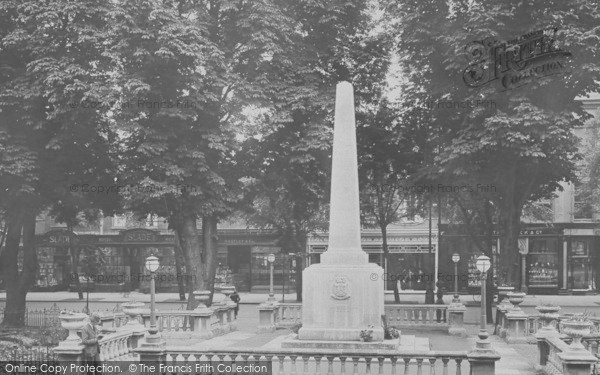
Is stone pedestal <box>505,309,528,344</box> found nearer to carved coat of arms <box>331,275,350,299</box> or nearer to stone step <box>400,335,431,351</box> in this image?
stone step <box>400,335,431,351</box>

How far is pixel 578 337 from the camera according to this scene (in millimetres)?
14172

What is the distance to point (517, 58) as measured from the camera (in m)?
27.0

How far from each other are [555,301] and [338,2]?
23938mm

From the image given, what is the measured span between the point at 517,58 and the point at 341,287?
12864 millimetres

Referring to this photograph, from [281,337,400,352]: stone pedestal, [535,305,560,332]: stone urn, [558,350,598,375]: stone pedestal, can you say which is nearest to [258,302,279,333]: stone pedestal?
[281,337,400,352]: stone pedestal

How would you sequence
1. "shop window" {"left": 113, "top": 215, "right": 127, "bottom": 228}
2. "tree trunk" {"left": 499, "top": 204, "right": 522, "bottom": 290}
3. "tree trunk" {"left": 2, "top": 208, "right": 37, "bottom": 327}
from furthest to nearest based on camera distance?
"shop window" {"left": 113, "top": 215, "right": 127, "bottom": 228}, "tree trunk" {"left": 2, "top": 208, "right": 37, "bottom": 327}, "tree trunk" {"left": 499, "top": 204, "right": 522, "bottom": 290}

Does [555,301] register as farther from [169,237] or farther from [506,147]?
[169,237]

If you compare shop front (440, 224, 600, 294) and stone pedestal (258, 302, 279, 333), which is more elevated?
shop front (440, 224, 600, 294)

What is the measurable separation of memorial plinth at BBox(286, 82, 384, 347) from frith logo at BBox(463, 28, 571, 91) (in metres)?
9.64

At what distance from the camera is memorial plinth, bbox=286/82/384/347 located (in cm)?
1959

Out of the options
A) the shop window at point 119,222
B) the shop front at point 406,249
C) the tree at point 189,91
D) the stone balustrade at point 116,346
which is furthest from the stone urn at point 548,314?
the shop window at point 119,222

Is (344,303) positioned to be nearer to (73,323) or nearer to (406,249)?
(73,323)

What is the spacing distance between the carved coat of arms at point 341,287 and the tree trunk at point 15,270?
15.6m

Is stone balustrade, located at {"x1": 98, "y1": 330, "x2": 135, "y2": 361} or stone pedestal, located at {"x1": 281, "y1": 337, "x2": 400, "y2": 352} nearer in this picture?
stone balustrade, located at {"x1": 98, "y1": 330, "x2": 135, "y2": 361}
